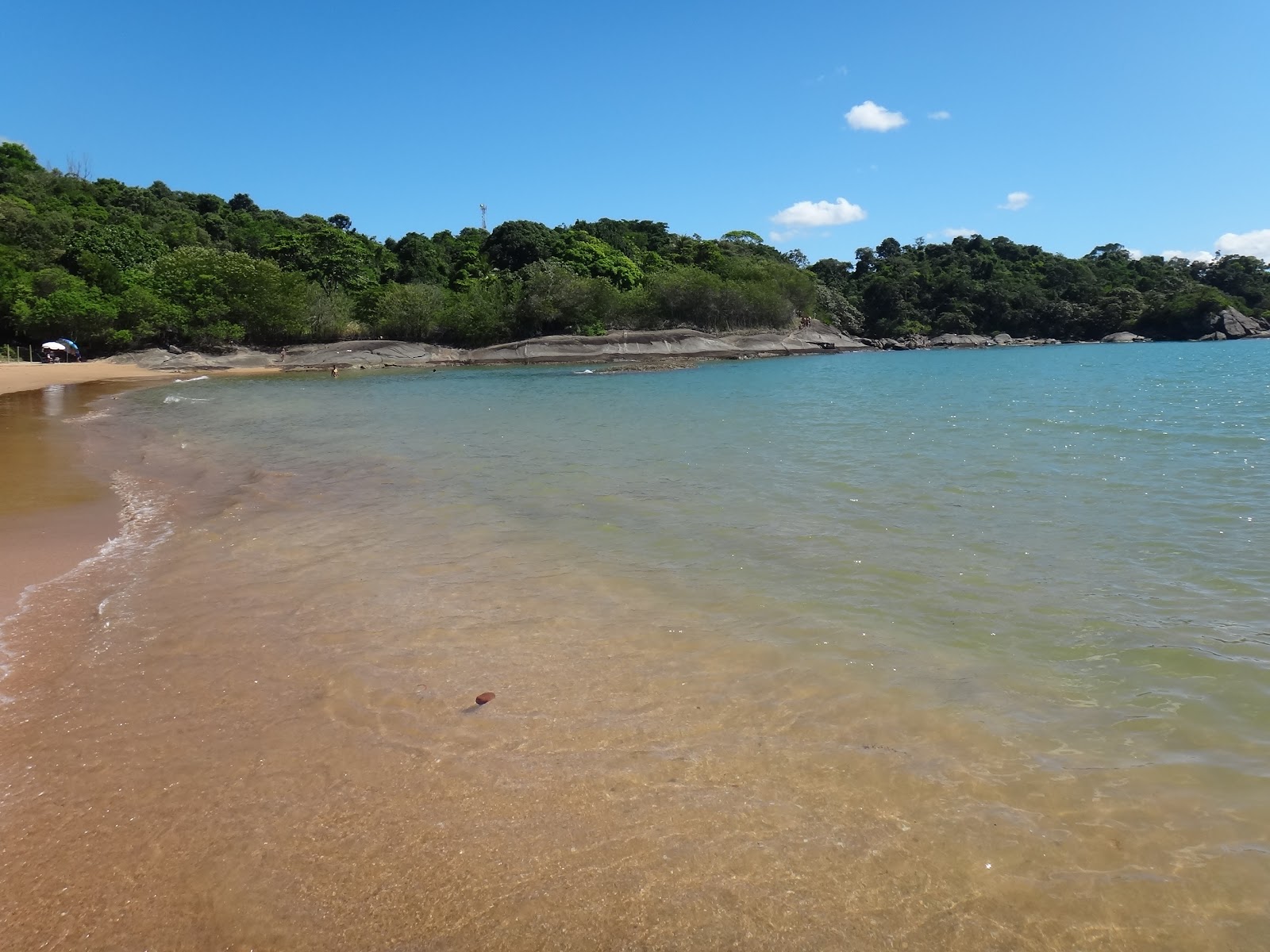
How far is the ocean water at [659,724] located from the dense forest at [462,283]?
5551 cm

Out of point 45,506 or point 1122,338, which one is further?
point 1122,338

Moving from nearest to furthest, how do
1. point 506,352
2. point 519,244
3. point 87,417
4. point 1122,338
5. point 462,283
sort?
point 87,417, point 506,352, point 462,283, point 519,244, point 1122,338

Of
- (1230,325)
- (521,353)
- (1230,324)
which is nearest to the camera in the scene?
(521,353)

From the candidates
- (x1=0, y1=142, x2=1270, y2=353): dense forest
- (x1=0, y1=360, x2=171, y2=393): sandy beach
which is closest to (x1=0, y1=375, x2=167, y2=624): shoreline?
(x1=0, y1=360, x2=171, y2=393): sandy beach

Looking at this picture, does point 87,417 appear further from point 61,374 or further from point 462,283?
point 462,283

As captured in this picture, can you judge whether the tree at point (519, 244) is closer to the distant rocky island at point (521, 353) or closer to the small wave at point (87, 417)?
the distant rocky island at point (521, 353)

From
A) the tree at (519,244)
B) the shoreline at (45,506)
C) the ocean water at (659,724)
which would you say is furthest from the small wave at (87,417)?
the tree at (519,244)

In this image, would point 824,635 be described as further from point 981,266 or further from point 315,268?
point 981,266

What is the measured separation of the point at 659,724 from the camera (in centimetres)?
373

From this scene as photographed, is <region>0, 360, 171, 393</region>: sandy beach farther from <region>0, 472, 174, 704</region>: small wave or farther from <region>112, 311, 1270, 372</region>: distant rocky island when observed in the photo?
<region>0, 472, 174, 704</region>: small wave

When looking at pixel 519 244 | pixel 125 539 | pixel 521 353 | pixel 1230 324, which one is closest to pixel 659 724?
pixel 125 539

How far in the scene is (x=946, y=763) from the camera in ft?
11.0

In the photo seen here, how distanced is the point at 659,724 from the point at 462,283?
78559 millimetres

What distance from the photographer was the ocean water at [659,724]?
99.2 inches
